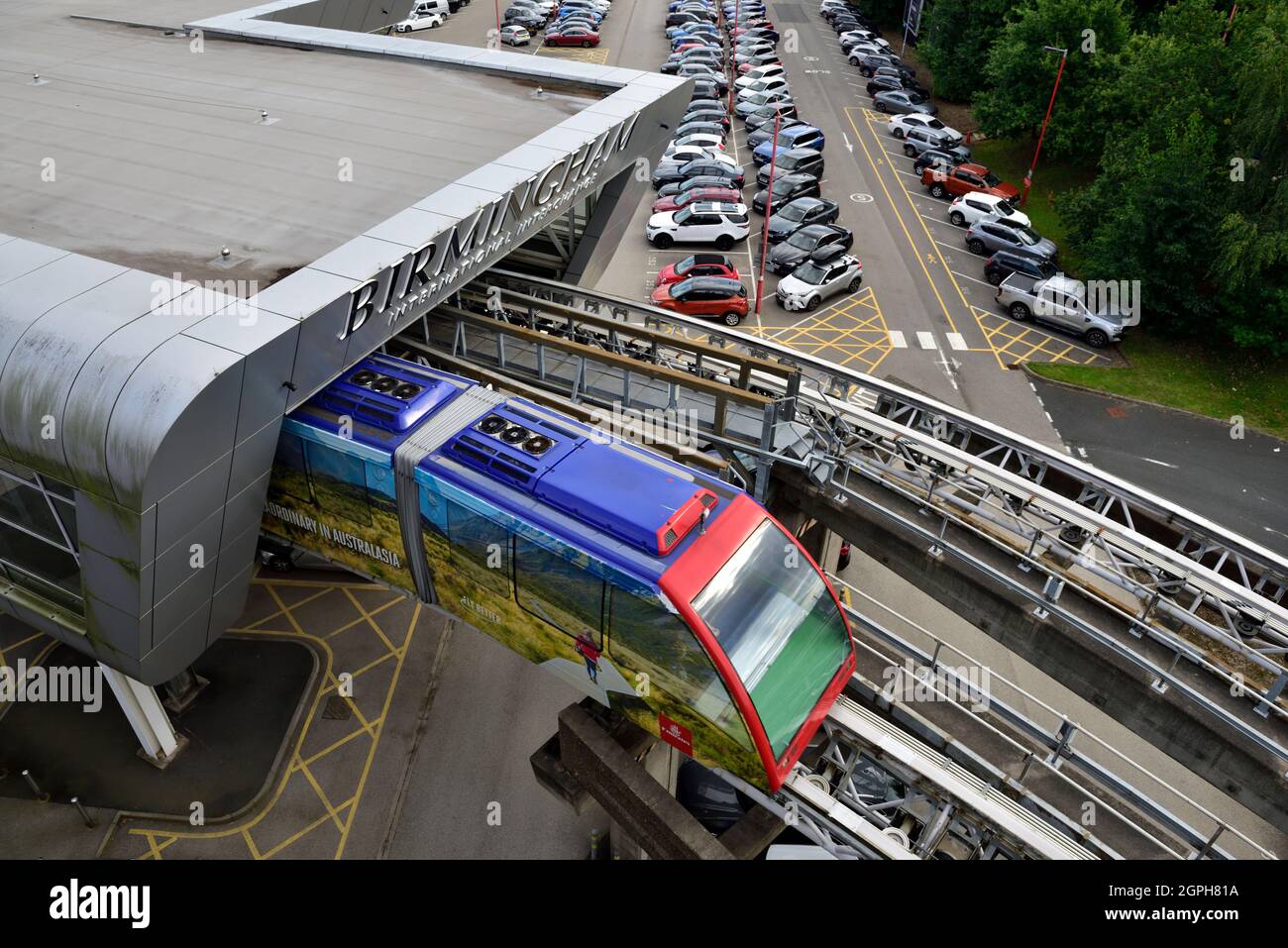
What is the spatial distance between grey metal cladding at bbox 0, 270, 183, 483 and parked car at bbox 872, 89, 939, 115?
1739 inches

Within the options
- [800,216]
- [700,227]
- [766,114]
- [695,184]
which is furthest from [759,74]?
[700,227]

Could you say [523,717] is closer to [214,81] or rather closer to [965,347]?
Result: [214,81]

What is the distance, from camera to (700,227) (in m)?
33.8

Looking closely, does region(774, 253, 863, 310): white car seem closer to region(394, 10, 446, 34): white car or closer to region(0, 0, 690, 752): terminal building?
region(0, 0, 690, 752): terminal building

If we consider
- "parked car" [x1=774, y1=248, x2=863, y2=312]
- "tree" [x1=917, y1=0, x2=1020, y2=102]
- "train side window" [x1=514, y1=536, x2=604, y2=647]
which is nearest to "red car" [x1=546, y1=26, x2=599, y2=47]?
"tree" [x1=917, y1=0, x2=1020, y2=102]

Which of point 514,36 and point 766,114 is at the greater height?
point 514,36

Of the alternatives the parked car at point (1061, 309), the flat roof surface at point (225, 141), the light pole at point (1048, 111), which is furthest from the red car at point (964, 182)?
the flat roof surface at point (225, 141)

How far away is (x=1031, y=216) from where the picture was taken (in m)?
37.1

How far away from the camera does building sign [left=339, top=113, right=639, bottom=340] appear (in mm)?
12945

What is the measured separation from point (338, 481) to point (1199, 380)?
27418mm

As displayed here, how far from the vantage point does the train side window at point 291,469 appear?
12852 mm

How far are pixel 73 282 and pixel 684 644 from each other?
392 inches

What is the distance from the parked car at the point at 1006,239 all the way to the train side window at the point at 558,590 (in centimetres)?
2737

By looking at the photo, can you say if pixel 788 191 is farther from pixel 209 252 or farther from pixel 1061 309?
pixel 209 252
